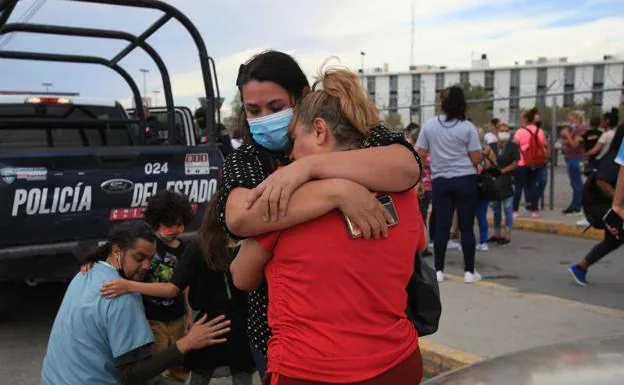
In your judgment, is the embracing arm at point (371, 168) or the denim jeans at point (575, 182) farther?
the denim jeans at point (575, 182)

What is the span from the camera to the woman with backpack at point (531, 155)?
932 centimetres

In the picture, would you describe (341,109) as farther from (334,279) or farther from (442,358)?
(442,358)

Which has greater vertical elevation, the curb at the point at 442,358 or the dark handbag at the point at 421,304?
the dark handbag at the point at 421,304

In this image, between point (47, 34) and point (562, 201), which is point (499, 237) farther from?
point (47, 34)

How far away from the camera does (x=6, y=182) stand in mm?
4230

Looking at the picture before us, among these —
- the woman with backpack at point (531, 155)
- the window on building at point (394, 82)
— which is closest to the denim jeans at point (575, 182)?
the woman with backpack at point (531, 155)

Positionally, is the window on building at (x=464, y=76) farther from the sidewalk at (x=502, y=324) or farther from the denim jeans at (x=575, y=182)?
the sidewalk at (x=502, y=324)

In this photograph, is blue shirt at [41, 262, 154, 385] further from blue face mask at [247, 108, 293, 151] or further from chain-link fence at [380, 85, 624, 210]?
chain-link fence at [380, 85, 624, 210]

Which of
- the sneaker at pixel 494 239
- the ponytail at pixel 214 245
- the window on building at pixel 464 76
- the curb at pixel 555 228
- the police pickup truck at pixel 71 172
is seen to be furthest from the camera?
the window on building at pixel 464 76

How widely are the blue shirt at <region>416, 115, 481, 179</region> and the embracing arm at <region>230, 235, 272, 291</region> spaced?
14.1 ft

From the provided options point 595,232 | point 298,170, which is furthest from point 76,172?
point 595,232

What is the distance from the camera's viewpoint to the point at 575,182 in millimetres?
9961

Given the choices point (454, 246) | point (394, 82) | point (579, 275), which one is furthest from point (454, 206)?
point (394, 82)

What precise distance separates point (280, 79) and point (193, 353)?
1614 mm
